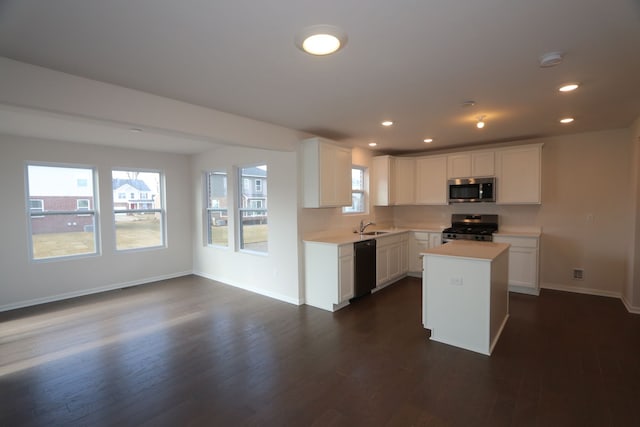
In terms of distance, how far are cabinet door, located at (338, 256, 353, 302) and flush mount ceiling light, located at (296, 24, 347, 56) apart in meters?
2.71

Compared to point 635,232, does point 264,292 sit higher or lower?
lower

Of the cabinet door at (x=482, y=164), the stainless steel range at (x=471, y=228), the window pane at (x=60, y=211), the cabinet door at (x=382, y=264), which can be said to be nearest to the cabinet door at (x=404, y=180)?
the stainless steel range at (x=471, y=228)

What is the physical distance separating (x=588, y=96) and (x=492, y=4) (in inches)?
88.8

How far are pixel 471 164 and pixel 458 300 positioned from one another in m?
3.09

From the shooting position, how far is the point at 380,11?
62.4 inches

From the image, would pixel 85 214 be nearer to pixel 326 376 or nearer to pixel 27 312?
pixel 27 312

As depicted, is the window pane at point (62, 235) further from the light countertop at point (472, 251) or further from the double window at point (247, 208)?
the light countertop at point (472, 251)

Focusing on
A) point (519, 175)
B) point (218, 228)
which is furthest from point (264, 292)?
point (519, 175)

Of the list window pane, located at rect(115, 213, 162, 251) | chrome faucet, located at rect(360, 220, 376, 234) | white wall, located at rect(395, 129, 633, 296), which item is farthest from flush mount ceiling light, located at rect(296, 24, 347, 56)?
window pane, located at rect(115, 213, 162, 251)

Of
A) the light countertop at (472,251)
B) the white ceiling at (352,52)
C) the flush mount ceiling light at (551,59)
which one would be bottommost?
the light countertop at (472,251)

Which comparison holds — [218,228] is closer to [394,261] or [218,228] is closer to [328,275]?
[328,275]

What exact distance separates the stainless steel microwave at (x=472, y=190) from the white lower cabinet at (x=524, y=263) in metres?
0.75

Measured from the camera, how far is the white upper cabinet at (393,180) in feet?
18.7

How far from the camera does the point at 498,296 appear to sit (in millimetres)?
3227
